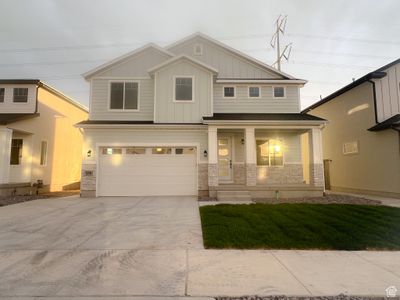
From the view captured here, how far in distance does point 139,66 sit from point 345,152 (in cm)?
1275

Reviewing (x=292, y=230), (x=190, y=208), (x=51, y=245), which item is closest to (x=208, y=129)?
(x=190, y=208)

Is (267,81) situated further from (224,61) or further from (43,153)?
(43,153)

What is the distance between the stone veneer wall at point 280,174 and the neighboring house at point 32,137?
42.6 ft

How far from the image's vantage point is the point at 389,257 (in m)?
5.04

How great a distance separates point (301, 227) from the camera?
676cm

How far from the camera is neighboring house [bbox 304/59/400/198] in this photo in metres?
12.3

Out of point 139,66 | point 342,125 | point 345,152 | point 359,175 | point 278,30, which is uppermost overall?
point 278,30

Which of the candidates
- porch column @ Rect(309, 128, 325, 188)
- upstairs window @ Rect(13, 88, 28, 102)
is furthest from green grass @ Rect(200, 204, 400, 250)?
upstairs window @ Rect(13, 88, 28, 102)

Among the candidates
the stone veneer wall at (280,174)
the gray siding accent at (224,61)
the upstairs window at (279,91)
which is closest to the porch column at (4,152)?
the gray siding accent at (224,61)

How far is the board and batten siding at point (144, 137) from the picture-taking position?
13016mm

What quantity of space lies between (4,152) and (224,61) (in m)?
13.0

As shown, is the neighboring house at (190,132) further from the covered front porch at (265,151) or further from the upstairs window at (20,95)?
the upstairs window at (20,95)

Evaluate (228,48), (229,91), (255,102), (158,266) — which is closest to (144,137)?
(229,91)

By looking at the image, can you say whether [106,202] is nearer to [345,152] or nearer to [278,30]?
[345,152]
